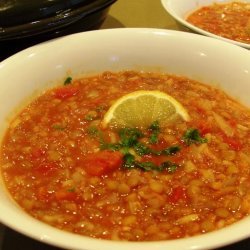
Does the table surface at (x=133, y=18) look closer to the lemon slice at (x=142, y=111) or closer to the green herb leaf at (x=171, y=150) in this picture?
the lemon slice at (x=142, y=111)

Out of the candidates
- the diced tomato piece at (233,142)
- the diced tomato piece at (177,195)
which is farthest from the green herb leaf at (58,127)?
the diced tomato piece at (233,142)

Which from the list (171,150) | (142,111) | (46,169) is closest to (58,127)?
(46,169)

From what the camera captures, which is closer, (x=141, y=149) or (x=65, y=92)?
(x=141, y=149)

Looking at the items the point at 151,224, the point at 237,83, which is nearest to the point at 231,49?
the point at 237,83

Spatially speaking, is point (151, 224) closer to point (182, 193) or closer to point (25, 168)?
point (182, 193)

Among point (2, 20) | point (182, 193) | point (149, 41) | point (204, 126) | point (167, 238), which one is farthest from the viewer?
point (149, 41)

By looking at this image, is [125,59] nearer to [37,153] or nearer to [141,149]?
[141,149]
